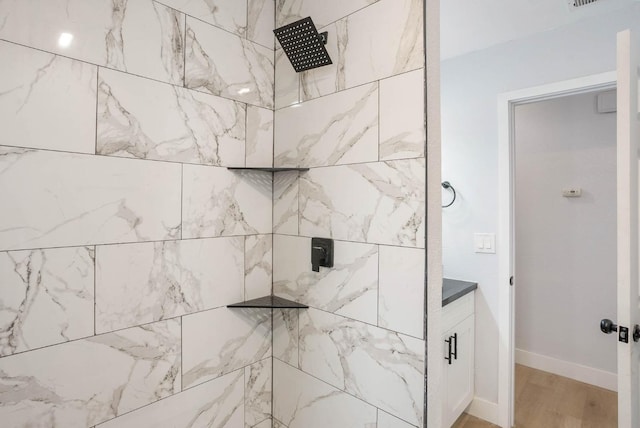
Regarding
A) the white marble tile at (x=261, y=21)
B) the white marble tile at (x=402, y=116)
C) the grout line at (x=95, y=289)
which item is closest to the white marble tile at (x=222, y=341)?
the grout line at (x=95, y=289)

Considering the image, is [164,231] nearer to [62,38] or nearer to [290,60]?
[62,38]

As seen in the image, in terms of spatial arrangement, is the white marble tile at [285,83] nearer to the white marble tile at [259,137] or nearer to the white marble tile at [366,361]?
the white marble tile at [259,137]

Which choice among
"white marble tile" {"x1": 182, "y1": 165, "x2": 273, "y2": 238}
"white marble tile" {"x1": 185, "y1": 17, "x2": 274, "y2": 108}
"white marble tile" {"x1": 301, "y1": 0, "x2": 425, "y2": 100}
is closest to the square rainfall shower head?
"white marble tile" {"x1": 301, "y1": 0, "x2": 425, "y2": 100}

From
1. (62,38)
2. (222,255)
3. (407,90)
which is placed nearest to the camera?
(62,38)

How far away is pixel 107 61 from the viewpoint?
960 millimetres

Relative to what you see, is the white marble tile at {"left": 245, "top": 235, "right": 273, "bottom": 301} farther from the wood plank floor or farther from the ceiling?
the wood plank floor

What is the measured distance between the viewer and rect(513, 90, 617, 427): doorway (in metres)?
2.51

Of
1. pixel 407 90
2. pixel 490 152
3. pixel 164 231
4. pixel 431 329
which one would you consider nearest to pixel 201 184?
pixel 164 231

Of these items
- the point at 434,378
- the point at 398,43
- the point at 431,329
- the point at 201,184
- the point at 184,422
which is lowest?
the point at 184,422

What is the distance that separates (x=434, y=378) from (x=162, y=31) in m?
1.39

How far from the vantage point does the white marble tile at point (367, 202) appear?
0.98 meters

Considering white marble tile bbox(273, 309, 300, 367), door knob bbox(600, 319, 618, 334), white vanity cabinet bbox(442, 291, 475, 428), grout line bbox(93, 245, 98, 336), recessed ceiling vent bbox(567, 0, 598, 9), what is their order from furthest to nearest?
white vanity cabinet bbox(442, 291, 475, 428) → recessed ceiling vent bbox(567, 0, 598, 9) → white marble tile bbox(273, 309, 300, 367) → door knob bbox(600, 319, 618, 334) → grout line bbox(93, 245, 98, 336)

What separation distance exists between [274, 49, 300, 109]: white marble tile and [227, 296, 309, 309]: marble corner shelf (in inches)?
31.7

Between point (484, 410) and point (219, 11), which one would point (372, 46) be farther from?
point (484, 410)
